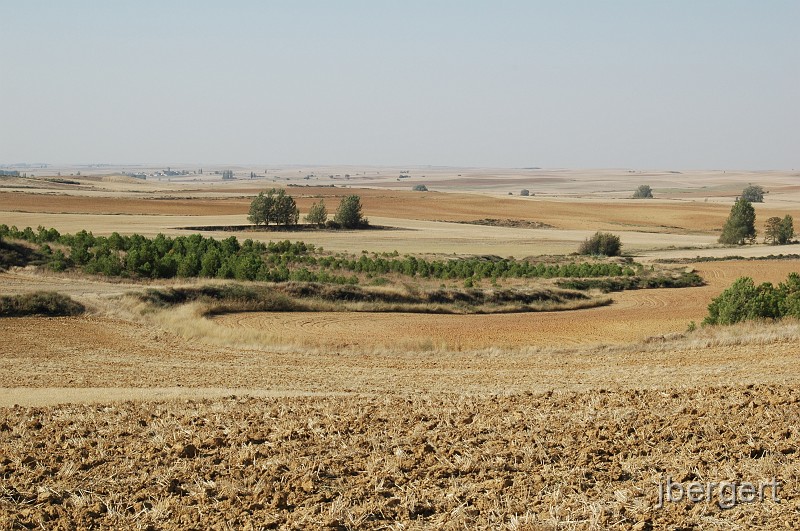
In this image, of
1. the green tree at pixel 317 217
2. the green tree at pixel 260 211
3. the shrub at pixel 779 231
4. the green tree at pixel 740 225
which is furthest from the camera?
the green tree at pixel 317 217

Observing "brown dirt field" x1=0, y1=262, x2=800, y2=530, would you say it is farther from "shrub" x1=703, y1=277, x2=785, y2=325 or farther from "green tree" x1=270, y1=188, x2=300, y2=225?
"green tree" x1=270, y1=188, x2=300, y2=225

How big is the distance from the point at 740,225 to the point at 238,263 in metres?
55.2

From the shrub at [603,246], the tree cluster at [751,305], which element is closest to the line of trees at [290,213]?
the shrub at [603,246]

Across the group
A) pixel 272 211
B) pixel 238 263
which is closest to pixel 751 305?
pixel 238 263

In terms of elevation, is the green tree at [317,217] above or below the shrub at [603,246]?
above

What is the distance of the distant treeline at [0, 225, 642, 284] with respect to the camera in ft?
141

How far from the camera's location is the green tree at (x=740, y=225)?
81.0 meters

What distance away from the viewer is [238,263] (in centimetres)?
4459

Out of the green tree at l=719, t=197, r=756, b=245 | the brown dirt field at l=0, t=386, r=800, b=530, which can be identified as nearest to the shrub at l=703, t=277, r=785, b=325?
the brown dirt field at l=0, t=386, r=800, b=530

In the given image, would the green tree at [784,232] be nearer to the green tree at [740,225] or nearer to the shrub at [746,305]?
the green tree at [740,225]

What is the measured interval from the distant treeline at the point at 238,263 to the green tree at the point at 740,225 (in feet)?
85.2

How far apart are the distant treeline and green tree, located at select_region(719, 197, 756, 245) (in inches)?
1022

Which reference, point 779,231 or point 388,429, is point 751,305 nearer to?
point 388,429

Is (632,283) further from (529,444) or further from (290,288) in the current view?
(529,444)
